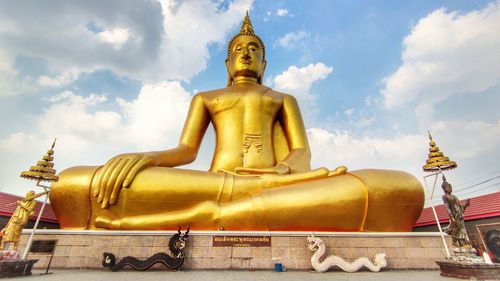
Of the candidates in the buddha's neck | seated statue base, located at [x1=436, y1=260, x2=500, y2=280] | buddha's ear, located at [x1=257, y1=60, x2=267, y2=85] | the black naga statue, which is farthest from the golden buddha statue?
buddha's ear, located at [x1=257, y1=60, x2=267, y2=85]

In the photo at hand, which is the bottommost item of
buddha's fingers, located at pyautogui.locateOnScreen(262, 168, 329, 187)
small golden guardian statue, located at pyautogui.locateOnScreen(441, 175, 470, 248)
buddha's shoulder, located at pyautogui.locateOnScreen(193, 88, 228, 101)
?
small golden guardian statue, located at pyautogui.locateOnScreen(441, 175, 470, 248)

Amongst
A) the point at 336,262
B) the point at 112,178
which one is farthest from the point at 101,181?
the point at 336,262

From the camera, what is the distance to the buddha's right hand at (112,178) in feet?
17.9

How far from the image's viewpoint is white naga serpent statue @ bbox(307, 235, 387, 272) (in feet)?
15.6

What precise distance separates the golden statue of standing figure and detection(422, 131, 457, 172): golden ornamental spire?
7262mm

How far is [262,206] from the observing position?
5.39 meters

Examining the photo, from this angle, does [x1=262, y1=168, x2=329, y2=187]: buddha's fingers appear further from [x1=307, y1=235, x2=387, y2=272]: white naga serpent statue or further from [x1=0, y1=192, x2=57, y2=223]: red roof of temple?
[x1=0, y1=192, x2=57, y2=223]: red roof of temple

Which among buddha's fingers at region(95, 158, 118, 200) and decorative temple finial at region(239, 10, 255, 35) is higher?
decorative temple finial at region(239, 10, 255, 35)

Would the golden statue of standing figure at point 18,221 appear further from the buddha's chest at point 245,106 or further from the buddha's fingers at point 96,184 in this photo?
the buddha's chest at point 245,106

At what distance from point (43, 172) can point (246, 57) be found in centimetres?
609

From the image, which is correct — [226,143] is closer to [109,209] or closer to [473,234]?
[109,209]

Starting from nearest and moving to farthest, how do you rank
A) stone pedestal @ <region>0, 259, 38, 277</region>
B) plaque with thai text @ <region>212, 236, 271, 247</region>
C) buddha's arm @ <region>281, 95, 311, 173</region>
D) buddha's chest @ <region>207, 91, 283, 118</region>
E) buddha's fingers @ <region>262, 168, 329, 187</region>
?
stone pedestal @ <region>0, 259, 38, 277</region>
plaque with thai text @ <region>212, 236, 271, 247</region>
buddha's fingers @ <region>262, 168, 329, 187</region>
buddha's arm @ <region>281, 95, 311, 173</region>
buddha's chest @ <region>207, 91, 283, 118</region>

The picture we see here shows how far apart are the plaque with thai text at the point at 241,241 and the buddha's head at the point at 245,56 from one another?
5.44 meters

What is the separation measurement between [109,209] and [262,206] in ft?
9.91
